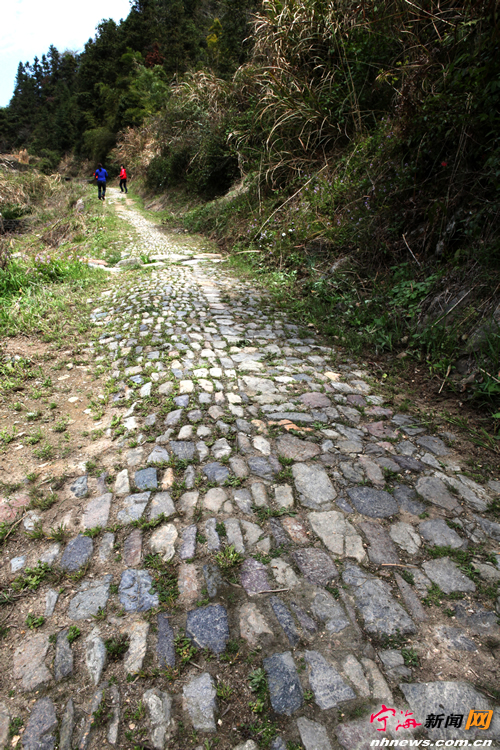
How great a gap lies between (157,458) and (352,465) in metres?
1.15

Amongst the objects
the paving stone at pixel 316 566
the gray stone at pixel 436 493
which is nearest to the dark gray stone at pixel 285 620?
the paving stone at pixel 316 566

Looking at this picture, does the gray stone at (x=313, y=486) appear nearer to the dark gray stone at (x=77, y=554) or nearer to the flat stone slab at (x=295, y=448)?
the flat stone slab at (x=295, y=448)

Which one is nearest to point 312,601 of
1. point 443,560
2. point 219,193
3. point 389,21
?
point 443,560

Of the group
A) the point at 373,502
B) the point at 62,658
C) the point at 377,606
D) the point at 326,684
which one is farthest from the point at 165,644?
the point at 373,502

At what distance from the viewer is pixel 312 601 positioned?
4.92 ft

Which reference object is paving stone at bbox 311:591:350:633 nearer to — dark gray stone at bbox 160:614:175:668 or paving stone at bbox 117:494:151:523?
dark gray stone at bbox 160:614:175:668

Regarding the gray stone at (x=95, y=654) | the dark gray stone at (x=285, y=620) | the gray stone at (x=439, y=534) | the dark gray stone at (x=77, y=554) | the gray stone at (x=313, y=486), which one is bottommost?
the gray stone at (x=439, y=534)

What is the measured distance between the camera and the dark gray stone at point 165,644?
1.32 metres

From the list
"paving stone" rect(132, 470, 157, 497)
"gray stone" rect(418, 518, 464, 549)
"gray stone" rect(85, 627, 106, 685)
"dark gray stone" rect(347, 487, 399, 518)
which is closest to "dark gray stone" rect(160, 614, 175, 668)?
"gray stone" rect(85, 627, 106, 685)

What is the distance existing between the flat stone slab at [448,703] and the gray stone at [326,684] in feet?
0.64

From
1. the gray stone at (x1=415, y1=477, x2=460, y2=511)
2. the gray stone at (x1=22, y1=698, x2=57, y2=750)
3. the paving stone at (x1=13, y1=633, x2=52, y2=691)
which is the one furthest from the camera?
the gray stone at (x1=415, y1=477, x2=460, y2=511)

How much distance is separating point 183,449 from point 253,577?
90 cm

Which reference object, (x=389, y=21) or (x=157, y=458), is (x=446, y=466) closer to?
(x=157, y=458)

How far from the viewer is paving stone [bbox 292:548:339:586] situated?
1589mm
